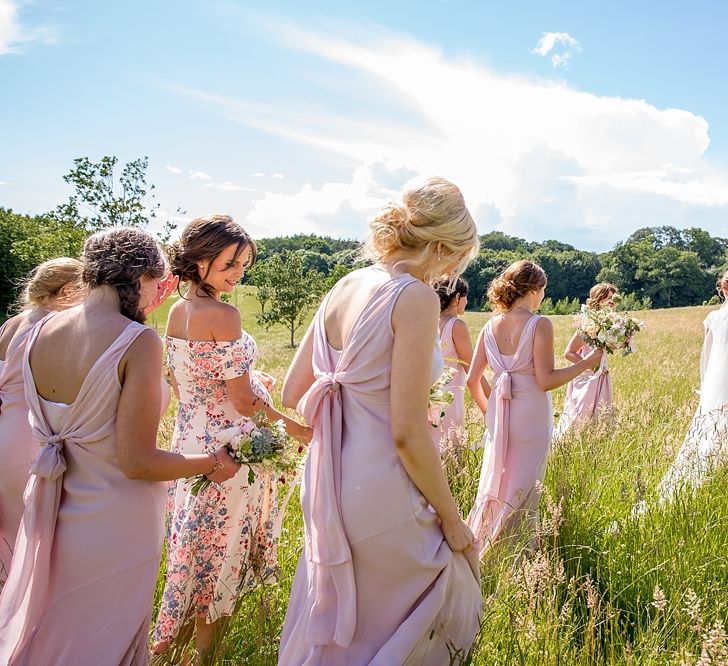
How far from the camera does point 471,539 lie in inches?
107

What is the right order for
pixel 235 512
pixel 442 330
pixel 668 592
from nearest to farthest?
pixel 668 592 → pixel 235 512 → pixel 442 330

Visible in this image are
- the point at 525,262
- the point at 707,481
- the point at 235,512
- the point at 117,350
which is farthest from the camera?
the point at 525,262

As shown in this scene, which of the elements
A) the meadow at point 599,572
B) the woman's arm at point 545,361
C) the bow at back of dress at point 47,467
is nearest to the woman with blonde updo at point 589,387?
the meadow at point 599,572

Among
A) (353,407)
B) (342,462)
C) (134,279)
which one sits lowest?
(342,462)

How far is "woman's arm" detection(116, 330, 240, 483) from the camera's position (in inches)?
98.3

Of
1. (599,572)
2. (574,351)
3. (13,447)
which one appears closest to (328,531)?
(599,572)

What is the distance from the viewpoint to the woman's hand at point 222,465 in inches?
115

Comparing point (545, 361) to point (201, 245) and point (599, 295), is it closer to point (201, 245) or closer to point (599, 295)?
point (201, 245)

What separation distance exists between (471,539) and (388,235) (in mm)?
1394

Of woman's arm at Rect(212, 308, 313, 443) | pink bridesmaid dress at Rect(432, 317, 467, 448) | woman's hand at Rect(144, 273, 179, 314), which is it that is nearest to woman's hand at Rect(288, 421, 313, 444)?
woman's arm at Rect(212, 308, 313, 443)

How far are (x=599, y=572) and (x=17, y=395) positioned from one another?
13.7 ft

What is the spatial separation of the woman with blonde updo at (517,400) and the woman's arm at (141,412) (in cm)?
320

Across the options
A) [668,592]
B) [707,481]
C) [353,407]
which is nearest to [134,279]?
[353,407]

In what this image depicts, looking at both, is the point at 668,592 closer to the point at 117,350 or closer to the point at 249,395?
the point at 249,395
